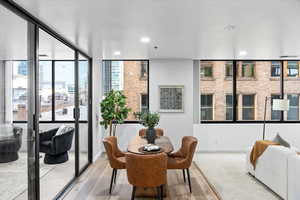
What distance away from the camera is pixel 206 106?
6.48 m

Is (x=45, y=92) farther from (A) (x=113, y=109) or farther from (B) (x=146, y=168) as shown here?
(A) (x=113, y=109)

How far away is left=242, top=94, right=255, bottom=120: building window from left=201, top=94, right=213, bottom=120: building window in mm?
940

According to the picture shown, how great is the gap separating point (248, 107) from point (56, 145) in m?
5.08

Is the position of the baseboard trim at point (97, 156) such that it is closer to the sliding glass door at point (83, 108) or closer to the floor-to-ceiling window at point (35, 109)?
the sliding glass door at point (83, 108)

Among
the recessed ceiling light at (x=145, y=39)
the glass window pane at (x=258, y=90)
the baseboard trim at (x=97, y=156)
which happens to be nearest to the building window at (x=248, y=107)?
the glass window pane at (x=258, y=90)

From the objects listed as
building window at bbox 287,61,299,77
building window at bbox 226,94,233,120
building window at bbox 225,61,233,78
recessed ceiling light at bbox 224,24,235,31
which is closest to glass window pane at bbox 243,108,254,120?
building window at bbox 226,94,233,120

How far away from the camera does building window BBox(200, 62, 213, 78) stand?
6.48 m

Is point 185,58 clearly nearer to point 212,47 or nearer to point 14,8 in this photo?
point 212,47

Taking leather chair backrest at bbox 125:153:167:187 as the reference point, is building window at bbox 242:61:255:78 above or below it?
above

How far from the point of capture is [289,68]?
6.57m

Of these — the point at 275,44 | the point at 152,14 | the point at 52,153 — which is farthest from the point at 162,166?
the point at 275,44

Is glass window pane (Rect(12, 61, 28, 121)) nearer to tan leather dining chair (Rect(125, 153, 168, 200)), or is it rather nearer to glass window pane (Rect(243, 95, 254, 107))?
tan leather dining chair (Rect(125, 153, 168, 200))

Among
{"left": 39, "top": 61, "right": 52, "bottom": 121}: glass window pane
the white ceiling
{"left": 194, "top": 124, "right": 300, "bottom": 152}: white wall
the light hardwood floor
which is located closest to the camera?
the white ceiling

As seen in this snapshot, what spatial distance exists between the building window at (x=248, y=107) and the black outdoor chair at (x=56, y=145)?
466 centimetres
